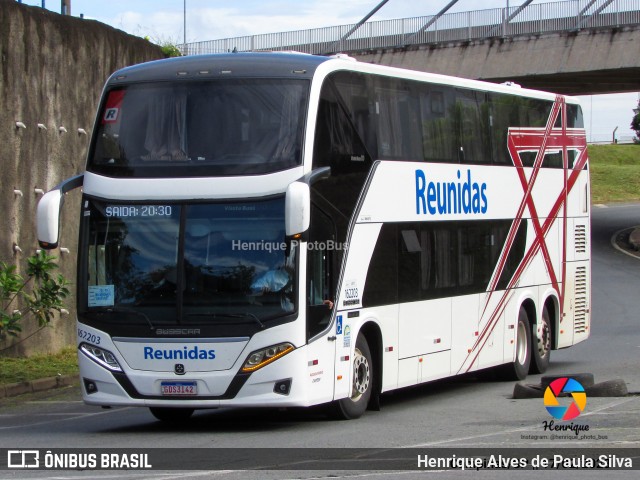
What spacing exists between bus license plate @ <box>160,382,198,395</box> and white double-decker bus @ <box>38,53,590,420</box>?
0.02 metres

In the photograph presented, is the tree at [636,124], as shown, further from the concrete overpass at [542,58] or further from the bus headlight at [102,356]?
the bus headlight at [102,356]

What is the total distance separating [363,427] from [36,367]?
9.00m

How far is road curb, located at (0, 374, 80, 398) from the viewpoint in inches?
727

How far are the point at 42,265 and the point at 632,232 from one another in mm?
34600

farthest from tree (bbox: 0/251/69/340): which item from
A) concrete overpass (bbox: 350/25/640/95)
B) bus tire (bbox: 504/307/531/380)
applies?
concrete overpass (bbox: 350/25/640/95)

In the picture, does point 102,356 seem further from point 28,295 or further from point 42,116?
point 42,116

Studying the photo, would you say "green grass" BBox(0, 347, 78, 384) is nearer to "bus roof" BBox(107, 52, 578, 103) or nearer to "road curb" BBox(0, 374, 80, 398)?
"road curb" BBox(0, 374, 80, 398)

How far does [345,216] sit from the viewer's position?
1373 centimetres

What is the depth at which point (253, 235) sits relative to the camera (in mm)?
12852

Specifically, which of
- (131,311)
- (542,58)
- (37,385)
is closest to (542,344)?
(37,385)

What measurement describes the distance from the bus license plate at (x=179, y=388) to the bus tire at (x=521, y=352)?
23.9 feet

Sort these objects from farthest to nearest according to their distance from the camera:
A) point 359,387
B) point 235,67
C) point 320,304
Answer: point 359,387, point 235,67, point 320,304

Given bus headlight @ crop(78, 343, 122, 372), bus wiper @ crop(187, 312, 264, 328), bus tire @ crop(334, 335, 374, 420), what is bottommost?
bus tire @ crop(334, 335, 374, 420)

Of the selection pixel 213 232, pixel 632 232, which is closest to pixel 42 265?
pixel 213 232
